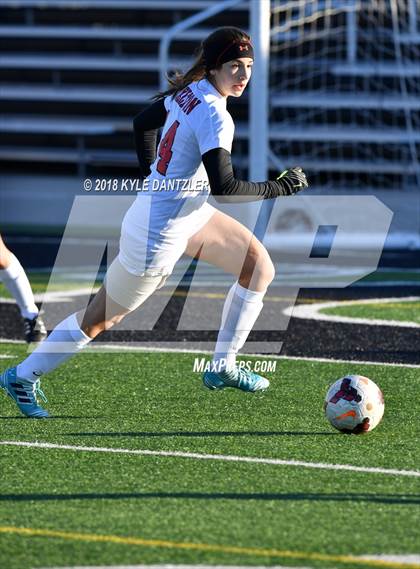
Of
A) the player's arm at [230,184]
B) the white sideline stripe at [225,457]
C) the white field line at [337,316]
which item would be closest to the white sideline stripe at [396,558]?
the white sideline stripe at [225,457]

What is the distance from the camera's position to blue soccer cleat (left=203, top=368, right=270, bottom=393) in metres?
6.41

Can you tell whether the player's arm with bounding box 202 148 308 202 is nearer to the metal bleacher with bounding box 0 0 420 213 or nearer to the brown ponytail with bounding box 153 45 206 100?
the brown ponytail with bounding box 153 45 206 100

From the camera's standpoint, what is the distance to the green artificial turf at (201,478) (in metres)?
4.05

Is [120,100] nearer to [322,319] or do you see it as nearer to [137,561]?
[322,319]

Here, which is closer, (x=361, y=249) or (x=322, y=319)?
(x=322, y=319)

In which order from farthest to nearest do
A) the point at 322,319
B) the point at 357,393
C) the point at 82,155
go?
the point at 82,155, the point at 322,319, the point at 357,393

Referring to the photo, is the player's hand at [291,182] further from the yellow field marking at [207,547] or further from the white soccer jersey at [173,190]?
the yellow field marking at [207,547]

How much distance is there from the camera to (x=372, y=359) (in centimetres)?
775

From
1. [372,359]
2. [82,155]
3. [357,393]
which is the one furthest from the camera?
[82,155]

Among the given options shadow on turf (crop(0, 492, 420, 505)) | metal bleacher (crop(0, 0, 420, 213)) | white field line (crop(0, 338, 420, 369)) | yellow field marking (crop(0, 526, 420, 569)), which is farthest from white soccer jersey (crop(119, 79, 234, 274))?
metal bleacher (crop(0, 0, 420, 213))

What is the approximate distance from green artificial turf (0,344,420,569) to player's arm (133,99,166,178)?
3.94ft

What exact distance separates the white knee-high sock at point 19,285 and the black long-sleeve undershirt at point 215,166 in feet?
4.10

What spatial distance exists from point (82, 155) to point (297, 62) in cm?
395

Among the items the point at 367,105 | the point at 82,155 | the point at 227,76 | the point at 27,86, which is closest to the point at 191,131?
the point at 227,76
